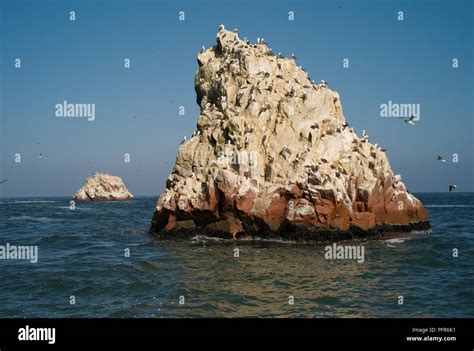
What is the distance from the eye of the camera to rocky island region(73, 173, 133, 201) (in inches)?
5925

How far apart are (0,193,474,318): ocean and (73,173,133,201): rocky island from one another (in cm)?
11676

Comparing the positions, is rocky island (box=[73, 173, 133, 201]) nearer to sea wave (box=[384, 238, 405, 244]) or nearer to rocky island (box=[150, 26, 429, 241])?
rocky island (box=[150, 26, 429, 241])

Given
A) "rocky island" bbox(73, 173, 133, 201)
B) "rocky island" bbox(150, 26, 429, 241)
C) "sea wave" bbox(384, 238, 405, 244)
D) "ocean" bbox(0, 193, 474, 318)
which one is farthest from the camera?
"rocky island" bbox(73, 173, 133, 201)

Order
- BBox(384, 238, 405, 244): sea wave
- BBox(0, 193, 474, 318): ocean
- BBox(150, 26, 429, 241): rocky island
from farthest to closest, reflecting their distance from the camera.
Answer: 1. BBox(150, 26, 429, 241): rocky island
2. BBox(384, 238, 405, 244): sea wave
3. BBox(0, 193, 474, 318): ocean

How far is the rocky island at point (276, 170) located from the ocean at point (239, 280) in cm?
205

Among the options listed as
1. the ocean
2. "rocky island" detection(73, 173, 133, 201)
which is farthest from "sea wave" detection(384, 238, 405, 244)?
"rocky island" detection(73, 173, 133, 201)

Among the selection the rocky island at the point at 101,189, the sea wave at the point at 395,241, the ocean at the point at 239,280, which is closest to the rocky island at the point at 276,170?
the sea wave at the point at 395,241

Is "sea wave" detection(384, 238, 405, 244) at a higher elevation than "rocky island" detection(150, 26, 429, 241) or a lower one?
lower

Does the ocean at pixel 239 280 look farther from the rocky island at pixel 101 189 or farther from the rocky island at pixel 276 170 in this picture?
the rocky island at pixel 101 189

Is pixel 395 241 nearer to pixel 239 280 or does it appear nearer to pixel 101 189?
pixel 239 280

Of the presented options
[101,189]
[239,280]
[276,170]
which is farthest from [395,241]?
[101,189]

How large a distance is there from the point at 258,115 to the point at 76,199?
130 metres

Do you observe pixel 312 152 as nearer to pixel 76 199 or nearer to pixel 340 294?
pixel 340 294
